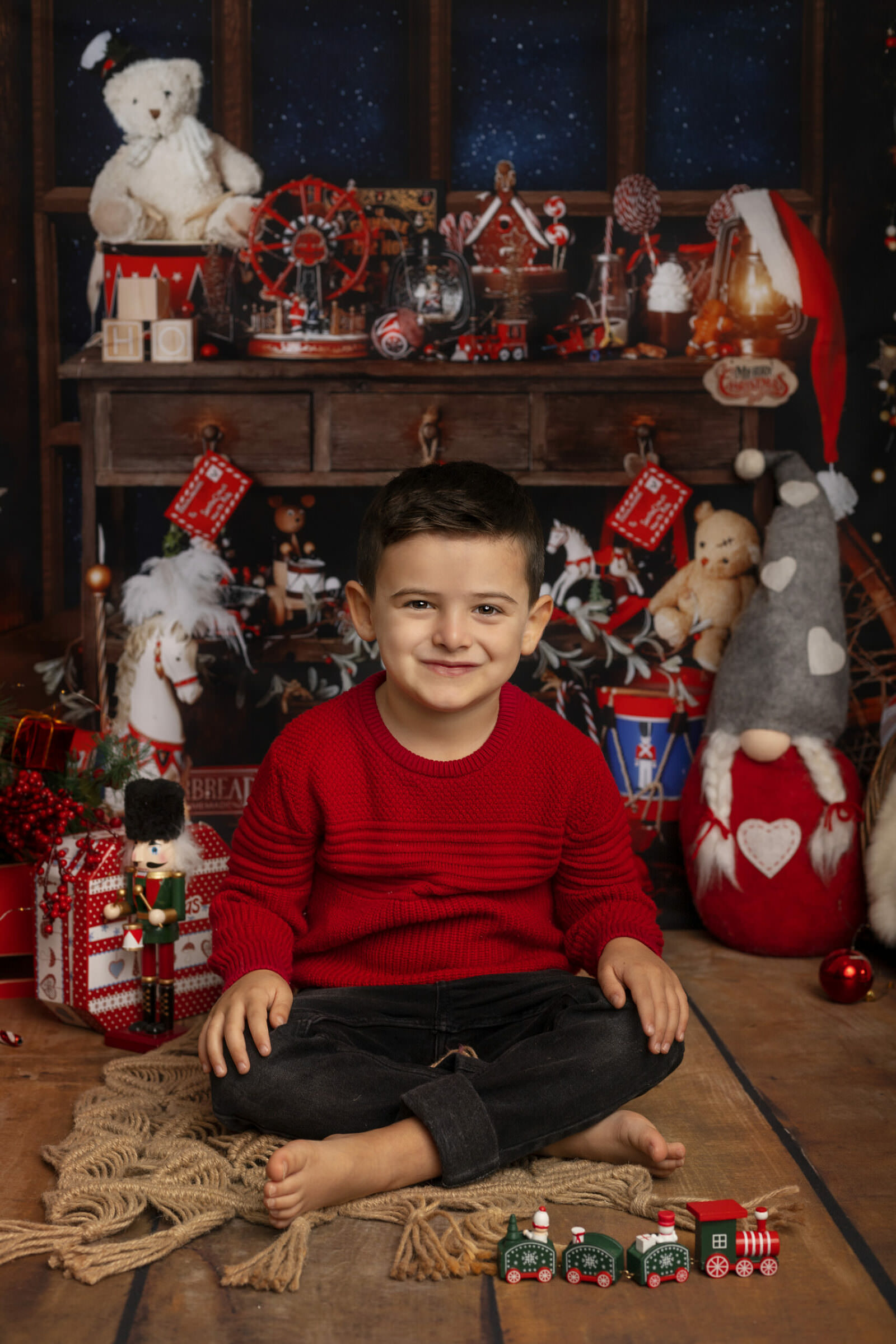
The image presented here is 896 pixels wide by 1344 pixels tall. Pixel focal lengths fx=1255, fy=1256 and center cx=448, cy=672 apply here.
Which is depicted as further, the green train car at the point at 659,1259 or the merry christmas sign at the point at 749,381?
the merry christmas sign at the point at 749,381

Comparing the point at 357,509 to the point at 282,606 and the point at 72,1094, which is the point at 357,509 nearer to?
the point at 282,606

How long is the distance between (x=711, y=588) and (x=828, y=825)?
0.41 meters

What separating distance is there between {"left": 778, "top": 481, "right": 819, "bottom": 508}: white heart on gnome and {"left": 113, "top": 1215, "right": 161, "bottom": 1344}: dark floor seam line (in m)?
1.37

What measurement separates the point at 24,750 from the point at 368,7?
1192 mm

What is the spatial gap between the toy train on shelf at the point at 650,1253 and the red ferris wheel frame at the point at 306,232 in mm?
1392

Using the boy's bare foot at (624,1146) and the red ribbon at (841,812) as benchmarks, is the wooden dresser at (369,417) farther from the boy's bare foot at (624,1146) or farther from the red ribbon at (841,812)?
the boy's bare foot at (624,1146)

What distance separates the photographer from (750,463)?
191 cm

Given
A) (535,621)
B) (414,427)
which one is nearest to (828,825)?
(535,621)

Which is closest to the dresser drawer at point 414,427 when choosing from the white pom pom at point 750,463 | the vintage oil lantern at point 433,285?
the vintage oil lantern at point 433,285

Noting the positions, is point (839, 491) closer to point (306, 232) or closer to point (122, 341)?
point (306, 232)

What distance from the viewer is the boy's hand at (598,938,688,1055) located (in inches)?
43.8

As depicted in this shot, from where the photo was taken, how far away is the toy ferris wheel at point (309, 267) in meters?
1.88

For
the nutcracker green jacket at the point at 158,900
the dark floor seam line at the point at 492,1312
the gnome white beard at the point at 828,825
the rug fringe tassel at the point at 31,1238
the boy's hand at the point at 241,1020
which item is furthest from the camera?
the gnome white beard at the point at 828,825

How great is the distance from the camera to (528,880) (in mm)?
1267
